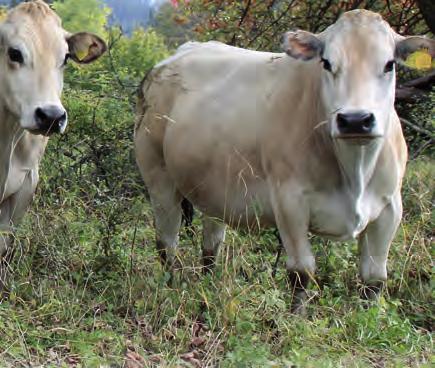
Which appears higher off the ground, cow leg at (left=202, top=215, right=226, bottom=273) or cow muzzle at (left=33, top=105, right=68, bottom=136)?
cow muzzle at (left=33, top=105, right=68, bottom=136)

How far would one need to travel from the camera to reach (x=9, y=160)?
5.84 metres

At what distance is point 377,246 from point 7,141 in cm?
231

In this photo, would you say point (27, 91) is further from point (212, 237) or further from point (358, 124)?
point (212, 237)

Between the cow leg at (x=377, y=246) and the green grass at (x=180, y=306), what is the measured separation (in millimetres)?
130

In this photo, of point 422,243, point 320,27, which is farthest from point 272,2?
point 422,243

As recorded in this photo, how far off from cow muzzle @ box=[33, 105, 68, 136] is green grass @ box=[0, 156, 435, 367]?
886mm

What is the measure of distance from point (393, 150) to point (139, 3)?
7339 millimetres

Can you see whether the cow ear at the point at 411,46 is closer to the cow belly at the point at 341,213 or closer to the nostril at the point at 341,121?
the nostril at the point at 341,121

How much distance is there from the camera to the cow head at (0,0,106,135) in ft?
17.3

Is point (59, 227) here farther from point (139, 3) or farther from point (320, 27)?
point (139, 3)

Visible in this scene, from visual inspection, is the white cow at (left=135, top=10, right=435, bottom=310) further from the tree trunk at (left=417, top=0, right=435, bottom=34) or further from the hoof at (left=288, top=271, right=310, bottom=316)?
the tree trunk at (left=417, top=0, right=435, bottom=34)

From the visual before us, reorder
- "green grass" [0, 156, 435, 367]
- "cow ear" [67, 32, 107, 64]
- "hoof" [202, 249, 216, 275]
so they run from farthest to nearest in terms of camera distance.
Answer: "hoof" [202, 249, 216, 275], "cow ear" [67, 32, 107, 64], "green grass" [0, 156, 435, 367]

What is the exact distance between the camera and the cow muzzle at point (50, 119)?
5.21m

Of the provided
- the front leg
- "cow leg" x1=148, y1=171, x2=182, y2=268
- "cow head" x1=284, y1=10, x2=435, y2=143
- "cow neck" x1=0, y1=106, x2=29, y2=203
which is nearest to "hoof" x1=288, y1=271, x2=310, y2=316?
the front leg
